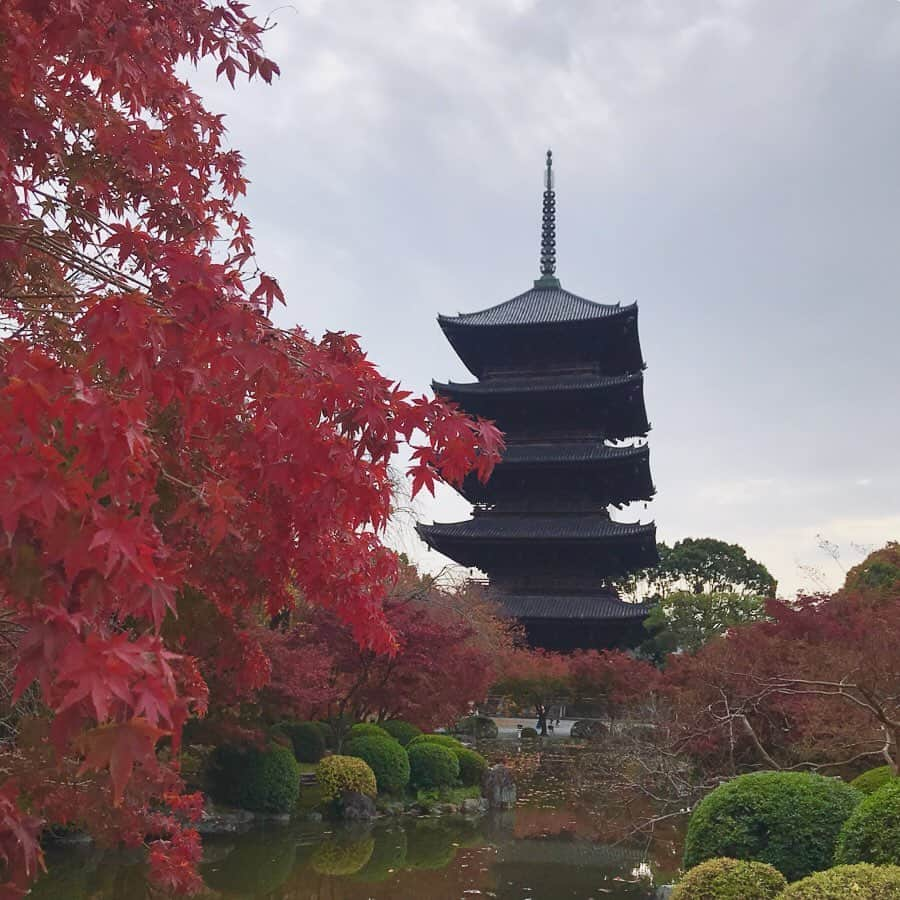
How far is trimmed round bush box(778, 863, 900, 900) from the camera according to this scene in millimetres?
4387

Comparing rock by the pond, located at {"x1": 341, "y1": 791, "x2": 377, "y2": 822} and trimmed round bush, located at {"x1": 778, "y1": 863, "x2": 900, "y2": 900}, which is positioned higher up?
trimmed round bush, located at {"x1": 778, "y1": 863, "x2": 900, "y2": 900}

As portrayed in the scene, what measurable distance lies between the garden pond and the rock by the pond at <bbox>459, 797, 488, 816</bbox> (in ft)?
1.11

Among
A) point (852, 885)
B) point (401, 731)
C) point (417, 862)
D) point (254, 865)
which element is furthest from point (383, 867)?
point (852, 885)

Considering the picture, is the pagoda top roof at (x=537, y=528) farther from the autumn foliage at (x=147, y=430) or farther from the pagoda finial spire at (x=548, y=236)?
the autumn foliage at (x=147, y=430)

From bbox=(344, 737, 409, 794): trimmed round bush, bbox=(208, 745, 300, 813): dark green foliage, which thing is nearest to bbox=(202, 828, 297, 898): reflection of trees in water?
bbox=(208, 745, 300, 813): dark green foliage

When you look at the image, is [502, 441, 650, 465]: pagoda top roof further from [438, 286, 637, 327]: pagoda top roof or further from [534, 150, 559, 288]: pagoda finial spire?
[534, 150, 559, 288]: pagoda finial spire

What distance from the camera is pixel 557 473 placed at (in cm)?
3022

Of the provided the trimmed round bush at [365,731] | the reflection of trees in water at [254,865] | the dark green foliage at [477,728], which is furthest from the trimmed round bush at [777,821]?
the dark green foliage at [477,728]

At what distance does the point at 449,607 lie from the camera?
2442 cm

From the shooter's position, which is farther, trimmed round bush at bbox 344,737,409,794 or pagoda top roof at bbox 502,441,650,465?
pagoda top roof at bbox 502,441,650,465

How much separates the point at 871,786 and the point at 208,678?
697 centimetres

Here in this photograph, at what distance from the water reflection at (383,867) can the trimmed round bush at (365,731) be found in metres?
2.51

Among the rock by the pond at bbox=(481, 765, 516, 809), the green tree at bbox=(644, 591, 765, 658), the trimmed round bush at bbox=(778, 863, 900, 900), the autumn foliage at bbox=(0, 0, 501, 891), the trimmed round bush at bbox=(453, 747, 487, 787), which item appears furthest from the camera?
the green tree at bbox=(644, 591, 765, 658)

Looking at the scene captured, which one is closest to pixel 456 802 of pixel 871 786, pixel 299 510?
pixel 871 786
